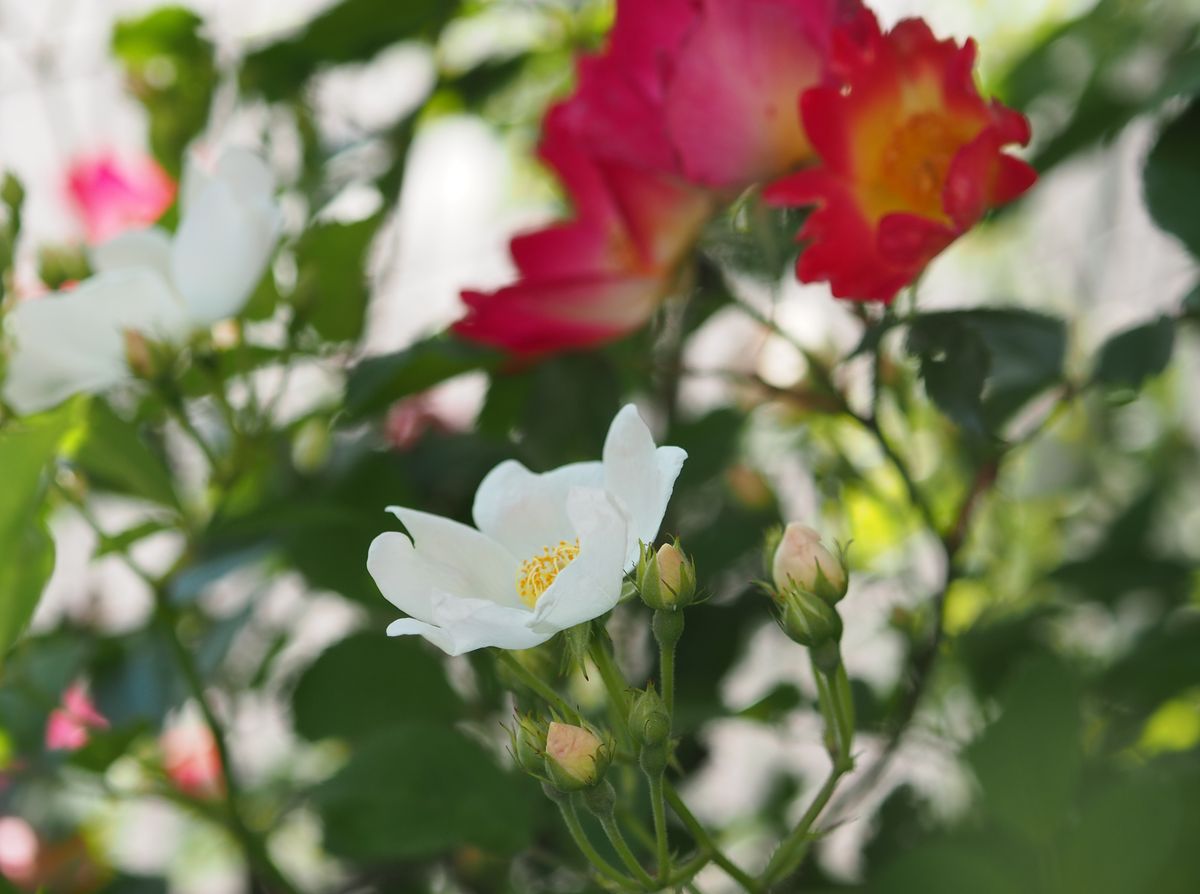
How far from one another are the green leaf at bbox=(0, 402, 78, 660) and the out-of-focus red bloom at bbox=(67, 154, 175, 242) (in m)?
0.36

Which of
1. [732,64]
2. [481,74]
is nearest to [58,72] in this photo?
[481,74]

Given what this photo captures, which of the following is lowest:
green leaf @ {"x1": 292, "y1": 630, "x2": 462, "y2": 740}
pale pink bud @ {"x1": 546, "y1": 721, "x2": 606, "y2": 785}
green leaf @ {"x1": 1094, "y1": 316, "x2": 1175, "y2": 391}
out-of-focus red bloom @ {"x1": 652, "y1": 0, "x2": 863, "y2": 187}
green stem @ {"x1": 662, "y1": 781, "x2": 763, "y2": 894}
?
green leaf @ {"x1": 292, "y1": 630, "x2": 462, "y2": 740}

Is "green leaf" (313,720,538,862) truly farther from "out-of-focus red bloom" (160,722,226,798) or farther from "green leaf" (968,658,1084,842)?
"out-of-focus red bloom" (160,722,226,798)

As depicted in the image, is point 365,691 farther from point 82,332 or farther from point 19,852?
point 19,852

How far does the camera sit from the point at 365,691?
0.41m

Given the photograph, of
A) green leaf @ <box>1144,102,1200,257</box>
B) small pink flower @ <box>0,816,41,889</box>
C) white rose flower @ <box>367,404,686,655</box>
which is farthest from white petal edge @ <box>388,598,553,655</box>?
small pink flower @ <box>0,816,41,889</box>

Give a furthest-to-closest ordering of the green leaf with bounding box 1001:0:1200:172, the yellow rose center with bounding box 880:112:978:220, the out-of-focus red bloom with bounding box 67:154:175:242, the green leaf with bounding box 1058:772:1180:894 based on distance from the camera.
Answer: the out-of-focus red bloom with bounding box 67:154:175:242 → the green leaf with bounding box 1001:0:1200:172 → the yellow rose center with bounding box 880:112:978:220 → the green leaf with bounding box 1058:772:1180:894

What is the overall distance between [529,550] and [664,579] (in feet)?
0.14

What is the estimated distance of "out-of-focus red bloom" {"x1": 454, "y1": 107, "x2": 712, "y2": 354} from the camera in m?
0.35

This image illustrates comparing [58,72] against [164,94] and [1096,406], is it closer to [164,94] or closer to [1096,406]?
[164,94]

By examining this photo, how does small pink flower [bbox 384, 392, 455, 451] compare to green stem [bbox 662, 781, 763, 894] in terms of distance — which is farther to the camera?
small pink flower [bbox 384, 392, 455, 451]

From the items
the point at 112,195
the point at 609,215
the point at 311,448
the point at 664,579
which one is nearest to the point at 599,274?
the point at 609,215

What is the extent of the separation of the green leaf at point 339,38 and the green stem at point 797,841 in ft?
1.19

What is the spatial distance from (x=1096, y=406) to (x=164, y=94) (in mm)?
494
